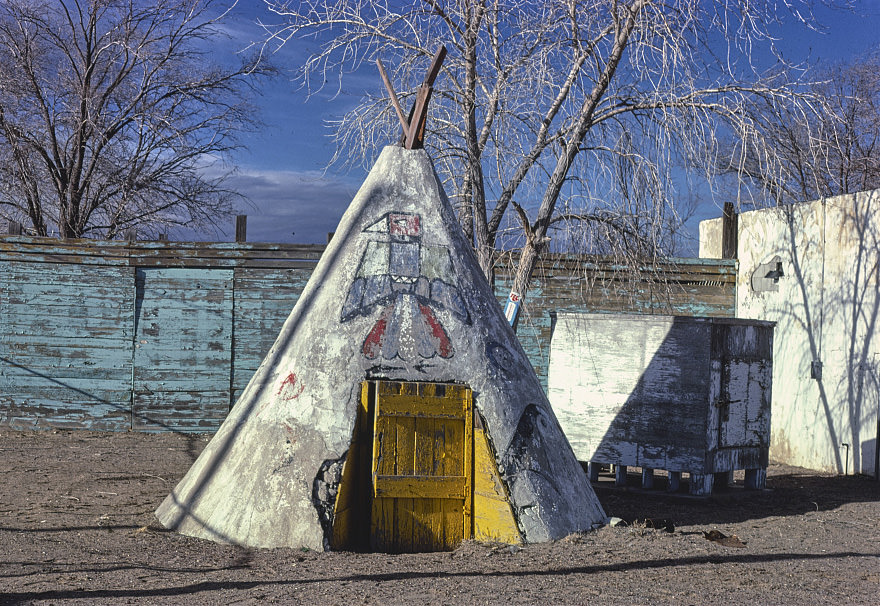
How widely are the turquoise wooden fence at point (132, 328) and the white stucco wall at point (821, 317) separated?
1.59 metres

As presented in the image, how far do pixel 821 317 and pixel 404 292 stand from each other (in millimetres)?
6886

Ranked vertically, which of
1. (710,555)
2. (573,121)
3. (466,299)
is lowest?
(710,555)

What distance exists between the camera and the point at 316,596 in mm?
4340

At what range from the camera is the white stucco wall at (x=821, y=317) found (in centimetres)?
954

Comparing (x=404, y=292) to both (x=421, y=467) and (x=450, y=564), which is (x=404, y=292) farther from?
(x=450, y=564)

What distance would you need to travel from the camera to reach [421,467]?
5.41 metres

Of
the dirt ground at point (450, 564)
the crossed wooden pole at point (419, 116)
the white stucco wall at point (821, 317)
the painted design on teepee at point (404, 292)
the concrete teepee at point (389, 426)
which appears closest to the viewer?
the dirt ground at point (450, 564)

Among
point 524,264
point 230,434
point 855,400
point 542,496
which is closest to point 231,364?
point 524,264

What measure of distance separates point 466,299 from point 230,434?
1.96 meters

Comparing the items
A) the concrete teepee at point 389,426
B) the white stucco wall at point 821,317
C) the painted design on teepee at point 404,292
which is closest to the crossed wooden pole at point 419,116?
the concrete teepee at point 389,426

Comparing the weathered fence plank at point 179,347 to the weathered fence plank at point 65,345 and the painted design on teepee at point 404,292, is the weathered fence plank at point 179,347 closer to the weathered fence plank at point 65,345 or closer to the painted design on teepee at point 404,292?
the weathered fence plank at point 65,345

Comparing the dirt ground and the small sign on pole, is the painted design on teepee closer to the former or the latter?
the dirt ground

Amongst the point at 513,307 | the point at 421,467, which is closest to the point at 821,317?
the point at 513,307

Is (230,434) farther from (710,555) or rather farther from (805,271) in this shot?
(805,271)
